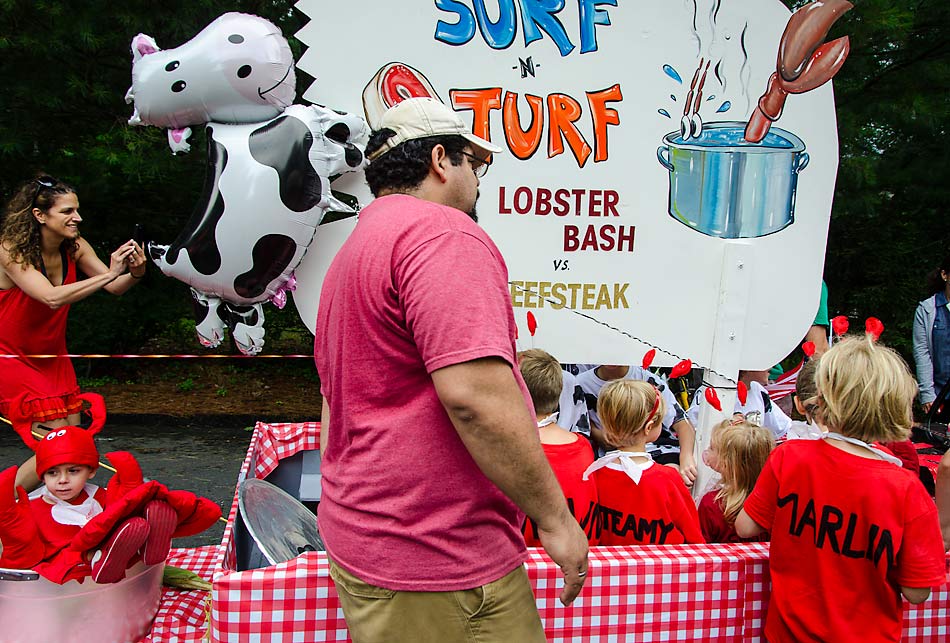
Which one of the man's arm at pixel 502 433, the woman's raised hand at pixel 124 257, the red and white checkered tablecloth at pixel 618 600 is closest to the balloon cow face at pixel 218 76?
the woman's raised hand at pixel 124 257

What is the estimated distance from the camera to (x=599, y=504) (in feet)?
7.89

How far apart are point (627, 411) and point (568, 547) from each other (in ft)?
3.07

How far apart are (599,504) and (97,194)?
5.76 m

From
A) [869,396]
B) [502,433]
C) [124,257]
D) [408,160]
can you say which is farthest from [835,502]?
[124,257]

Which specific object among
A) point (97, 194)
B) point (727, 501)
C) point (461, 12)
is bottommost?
point (727, 501)

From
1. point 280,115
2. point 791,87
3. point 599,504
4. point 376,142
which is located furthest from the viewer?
point 791,87

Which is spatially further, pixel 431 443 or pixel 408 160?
pixel 408 160

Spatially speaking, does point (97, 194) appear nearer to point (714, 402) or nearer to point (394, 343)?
point (714, 402)

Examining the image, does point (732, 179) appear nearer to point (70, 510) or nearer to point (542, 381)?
point (542, 381)

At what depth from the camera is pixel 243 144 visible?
2.61m

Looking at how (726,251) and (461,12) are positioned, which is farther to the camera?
(726,251)

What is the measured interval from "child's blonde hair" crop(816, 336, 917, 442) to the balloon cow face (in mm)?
2008

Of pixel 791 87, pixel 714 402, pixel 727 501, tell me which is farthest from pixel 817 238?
pixel 727 501

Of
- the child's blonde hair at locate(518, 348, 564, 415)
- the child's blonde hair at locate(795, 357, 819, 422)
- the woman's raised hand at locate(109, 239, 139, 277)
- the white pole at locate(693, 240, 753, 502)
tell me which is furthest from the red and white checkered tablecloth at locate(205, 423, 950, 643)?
the woman's raised hand at locate(109, 239, 139, 277)
